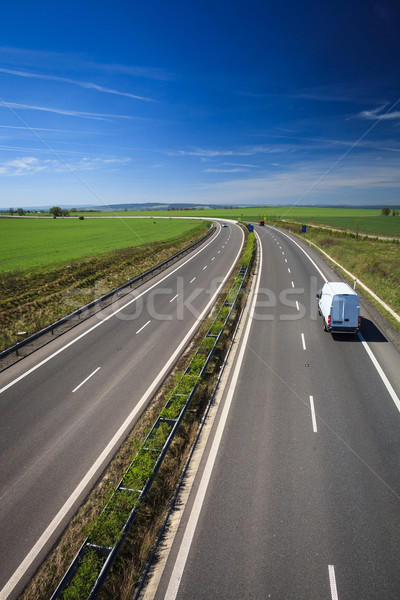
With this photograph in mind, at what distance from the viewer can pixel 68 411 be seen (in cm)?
1127

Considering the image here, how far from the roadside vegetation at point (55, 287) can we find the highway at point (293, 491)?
13863mm

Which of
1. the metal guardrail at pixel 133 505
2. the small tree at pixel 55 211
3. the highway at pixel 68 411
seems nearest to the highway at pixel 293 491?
the metal guardrail at pixel 133 505

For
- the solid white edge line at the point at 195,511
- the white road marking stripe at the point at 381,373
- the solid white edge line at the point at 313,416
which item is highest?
the white road marking stripe at the point at 381,373

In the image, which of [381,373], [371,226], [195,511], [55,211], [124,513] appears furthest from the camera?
[55,211]

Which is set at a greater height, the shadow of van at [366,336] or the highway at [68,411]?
the shadow of van at [366,336]

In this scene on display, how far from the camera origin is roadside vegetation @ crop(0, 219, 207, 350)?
802 inches

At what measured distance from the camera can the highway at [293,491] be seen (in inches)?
234

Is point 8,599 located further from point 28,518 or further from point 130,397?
point 130,397

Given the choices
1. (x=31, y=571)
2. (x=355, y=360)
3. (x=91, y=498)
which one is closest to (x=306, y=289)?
(x=355, y=360)

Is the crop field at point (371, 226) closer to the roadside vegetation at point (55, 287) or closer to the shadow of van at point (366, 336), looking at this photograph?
the roadside vegetation at point (55, 287)

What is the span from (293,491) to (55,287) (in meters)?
27.5

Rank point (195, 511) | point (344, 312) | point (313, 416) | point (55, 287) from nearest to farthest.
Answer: point (195, 511), point (313, 416), point (344, 312), point (55, 287)

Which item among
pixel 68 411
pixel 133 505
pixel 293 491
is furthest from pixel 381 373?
pixel 68 411

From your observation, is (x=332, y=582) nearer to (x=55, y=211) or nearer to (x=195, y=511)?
(x=195, y=511)
